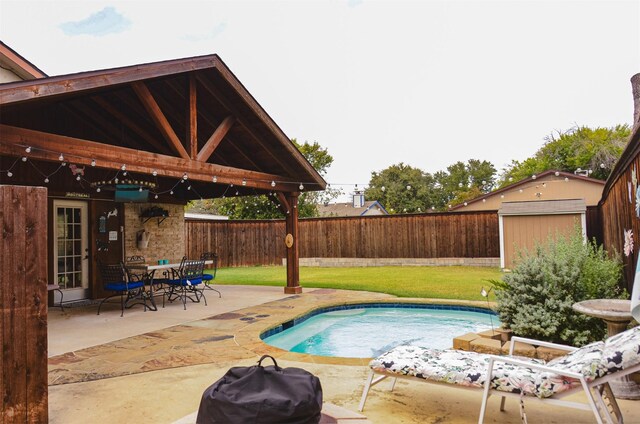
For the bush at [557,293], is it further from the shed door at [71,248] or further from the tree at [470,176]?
the tree at [470,176]

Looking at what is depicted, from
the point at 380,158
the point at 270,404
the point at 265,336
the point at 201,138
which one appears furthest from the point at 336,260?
the point at 380,158

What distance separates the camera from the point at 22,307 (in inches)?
113

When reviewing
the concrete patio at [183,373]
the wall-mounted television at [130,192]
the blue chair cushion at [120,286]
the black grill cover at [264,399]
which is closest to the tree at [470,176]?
the wall-mounted television at [130,192]

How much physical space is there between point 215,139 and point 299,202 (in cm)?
1727

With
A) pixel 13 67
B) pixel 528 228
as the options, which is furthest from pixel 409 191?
pixel 13 67

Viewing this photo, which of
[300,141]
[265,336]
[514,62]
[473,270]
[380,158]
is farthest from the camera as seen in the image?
[380,158]

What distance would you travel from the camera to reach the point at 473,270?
13242mm

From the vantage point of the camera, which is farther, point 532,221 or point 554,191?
point 554,191

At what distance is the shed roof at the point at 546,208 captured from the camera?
39.9 feet

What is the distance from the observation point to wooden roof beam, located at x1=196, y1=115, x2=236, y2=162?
22.3 feet

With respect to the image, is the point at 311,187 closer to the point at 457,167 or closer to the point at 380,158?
the point at 380,158

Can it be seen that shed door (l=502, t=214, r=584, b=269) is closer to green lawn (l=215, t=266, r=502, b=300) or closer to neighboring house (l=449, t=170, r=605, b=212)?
green lawn (l=215, t=266, r=502, b=300)

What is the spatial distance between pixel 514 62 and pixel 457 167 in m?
31.5

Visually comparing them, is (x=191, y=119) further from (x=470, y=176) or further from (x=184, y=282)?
(x=470, y=176)
